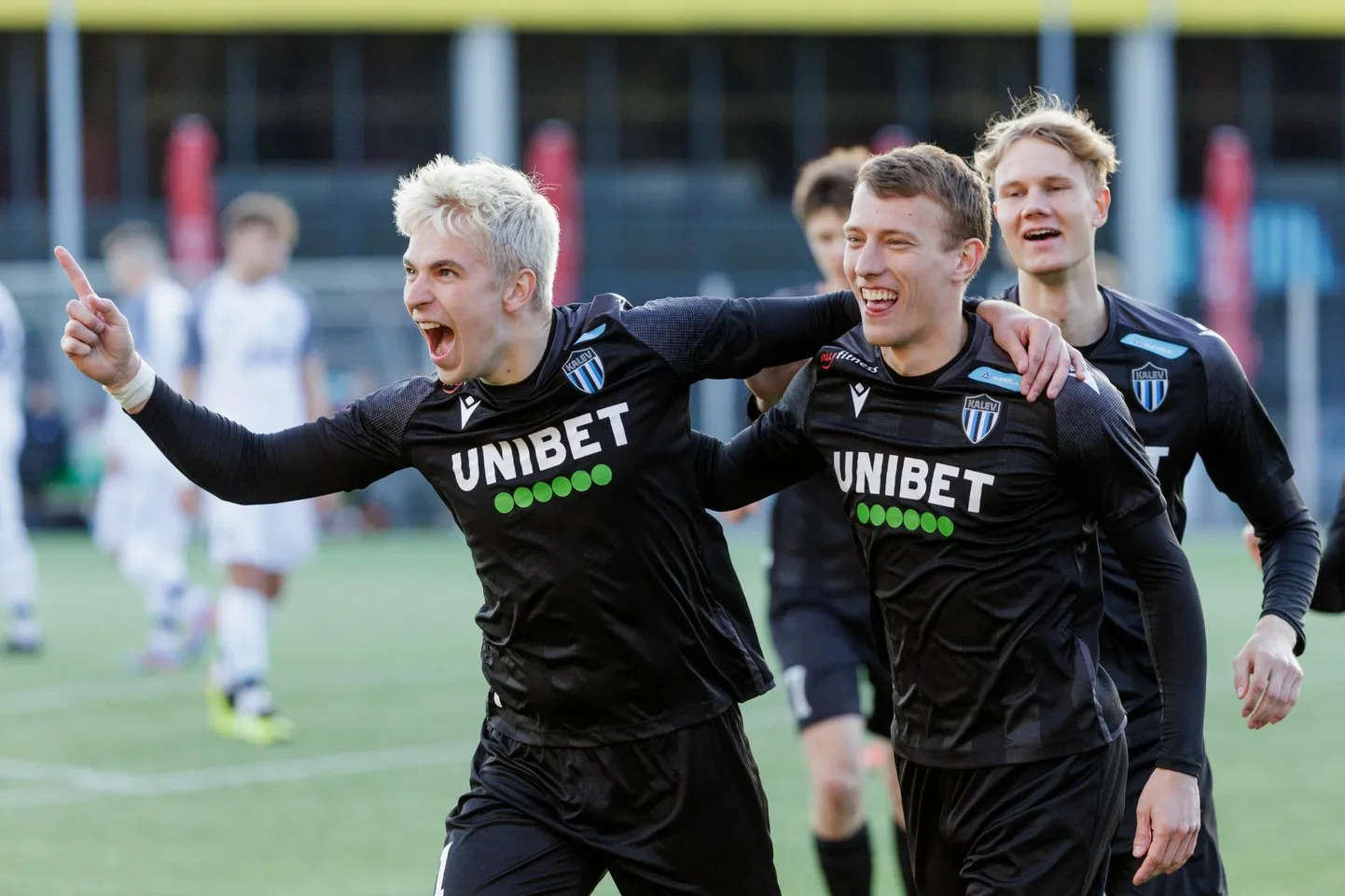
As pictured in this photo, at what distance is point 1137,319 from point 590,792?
1.81 metres

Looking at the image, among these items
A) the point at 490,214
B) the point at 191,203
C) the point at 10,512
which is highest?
the point at 191,203

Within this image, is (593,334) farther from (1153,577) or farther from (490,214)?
(1153,577)

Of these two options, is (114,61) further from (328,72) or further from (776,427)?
(776,427)

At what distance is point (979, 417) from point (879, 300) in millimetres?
319

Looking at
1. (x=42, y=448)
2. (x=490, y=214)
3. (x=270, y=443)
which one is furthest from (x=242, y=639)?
(x=42, y=448)

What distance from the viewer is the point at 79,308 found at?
427 centimetres

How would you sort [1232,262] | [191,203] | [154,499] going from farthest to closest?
[1232,262] < [191,203] < [154,499]

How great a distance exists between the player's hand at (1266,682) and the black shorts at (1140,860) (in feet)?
1.66

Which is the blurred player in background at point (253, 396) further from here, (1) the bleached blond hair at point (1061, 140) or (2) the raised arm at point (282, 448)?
(1) the bleached blond hair at point (1061, 140)

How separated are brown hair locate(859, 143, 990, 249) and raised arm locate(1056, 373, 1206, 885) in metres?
0.44

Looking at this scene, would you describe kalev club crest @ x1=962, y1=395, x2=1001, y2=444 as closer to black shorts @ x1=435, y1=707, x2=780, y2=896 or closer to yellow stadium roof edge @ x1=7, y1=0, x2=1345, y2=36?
Answer: black shorts @ x1=435, y1=707, x2=780, y2=896

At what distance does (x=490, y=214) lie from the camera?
4.23 m

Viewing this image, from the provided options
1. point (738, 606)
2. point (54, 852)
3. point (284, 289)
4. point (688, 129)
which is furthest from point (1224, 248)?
point (738, 606)

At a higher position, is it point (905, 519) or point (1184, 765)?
point (905, 519)
